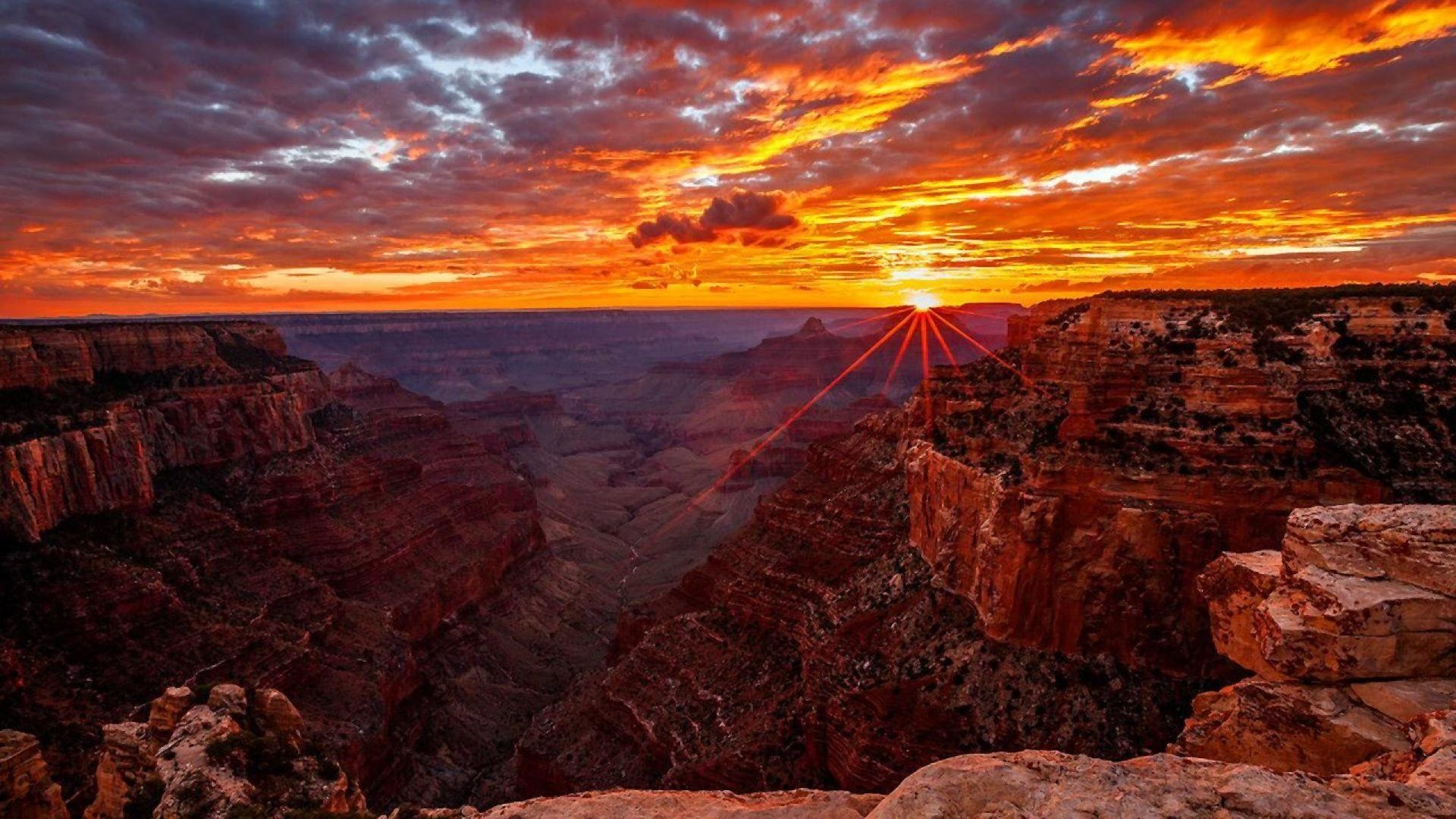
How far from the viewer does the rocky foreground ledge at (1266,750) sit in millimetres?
8047

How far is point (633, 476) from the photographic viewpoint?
128 metres

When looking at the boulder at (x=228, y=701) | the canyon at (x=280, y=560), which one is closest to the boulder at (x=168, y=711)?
the boulder at (x=228, y=701)

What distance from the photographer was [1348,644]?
10.3 m

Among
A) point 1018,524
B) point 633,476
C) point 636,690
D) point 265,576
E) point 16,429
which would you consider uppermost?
point 16,429

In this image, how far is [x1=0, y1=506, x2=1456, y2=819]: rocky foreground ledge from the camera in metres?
8.05

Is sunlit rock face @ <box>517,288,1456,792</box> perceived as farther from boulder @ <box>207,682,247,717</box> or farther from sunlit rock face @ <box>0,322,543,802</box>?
sunlit rock face @ <box>0,322,543,802</box>

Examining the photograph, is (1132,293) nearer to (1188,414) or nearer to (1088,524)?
(1188,414)

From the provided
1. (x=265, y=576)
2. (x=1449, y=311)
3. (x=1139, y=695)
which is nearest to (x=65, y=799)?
(x=265, y=576)

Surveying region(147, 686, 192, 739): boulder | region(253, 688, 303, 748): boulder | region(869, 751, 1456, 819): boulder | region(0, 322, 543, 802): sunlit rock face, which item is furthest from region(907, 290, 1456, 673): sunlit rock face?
region(0, 322, 543, 802): sunlit rock face

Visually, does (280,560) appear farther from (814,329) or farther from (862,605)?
(814,329)

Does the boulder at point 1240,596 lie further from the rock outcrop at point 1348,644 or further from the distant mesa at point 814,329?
the distant mesa at point 814,329

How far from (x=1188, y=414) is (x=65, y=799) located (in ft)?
132

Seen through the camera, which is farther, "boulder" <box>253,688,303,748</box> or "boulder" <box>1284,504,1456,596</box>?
"boulder" <box>253,688,303,748</box>

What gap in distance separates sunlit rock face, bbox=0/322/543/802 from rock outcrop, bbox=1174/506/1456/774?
24998mm
